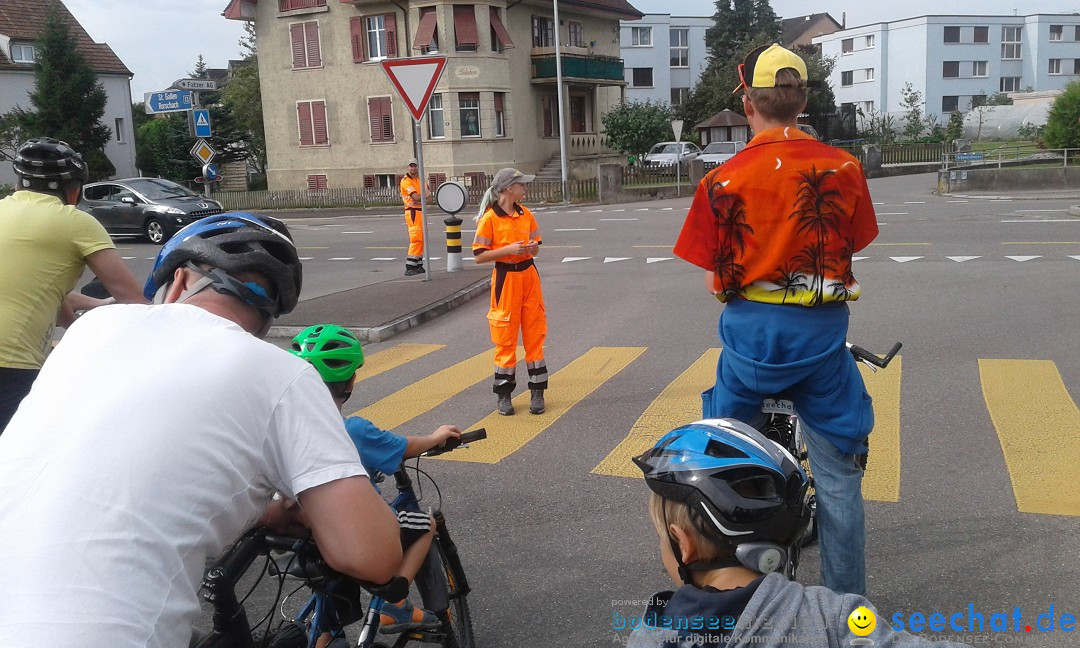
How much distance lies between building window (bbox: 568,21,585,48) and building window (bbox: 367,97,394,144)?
34.1ft

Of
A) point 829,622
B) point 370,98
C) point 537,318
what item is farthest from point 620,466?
point 370,98

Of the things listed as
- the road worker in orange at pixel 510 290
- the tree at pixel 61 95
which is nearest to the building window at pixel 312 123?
the tree at pixel 61 95

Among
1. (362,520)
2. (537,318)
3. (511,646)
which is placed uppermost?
(362,520)

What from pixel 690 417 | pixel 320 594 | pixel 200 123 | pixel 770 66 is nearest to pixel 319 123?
pixel 200 123

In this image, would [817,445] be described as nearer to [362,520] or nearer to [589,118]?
[362,520]

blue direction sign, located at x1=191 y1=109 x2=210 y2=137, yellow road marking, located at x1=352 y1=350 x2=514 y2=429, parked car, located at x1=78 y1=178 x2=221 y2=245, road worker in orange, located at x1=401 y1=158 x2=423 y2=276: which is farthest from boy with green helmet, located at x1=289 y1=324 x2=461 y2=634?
parked car, located at x1=78 y1=178 x2=221 y2=245

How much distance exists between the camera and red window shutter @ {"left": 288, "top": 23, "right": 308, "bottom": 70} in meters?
41.1

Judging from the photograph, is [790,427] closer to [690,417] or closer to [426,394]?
[690,417]

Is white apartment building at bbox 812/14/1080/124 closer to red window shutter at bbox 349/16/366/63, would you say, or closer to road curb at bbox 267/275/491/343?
red window shutter at bbox 349/16/366/63

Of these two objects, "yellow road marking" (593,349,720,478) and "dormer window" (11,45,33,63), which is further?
"dormer window" (11,45,33,63)

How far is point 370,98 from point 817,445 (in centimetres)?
3904

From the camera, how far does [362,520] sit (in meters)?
1.83

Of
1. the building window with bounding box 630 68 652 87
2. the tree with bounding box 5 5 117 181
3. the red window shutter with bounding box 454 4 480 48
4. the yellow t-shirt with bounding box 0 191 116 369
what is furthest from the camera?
the building window with bounding box 630 68 652 87

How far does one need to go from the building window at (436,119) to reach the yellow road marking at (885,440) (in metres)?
33.0
